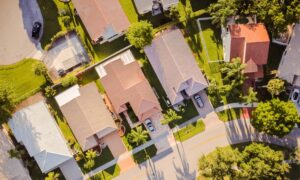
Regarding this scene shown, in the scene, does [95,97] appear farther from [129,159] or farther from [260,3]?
[260,3]

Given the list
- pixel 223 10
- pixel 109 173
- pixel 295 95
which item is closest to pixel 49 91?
pixel 109 173

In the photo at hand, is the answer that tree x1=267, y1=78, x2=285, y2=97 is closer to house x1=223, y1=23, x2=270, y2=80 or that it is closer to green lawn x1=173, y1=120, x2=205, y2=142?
house x1=223, y1=23, x2=270, y2=80

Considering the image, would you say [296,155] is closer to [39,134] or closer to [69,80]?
[69,80]

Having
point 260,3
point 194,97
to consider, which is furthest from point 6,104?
point 260,3

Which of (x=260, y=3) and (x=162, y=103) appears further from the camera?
(x=162, y=103)

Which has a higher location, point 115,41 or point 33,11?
point 33,11

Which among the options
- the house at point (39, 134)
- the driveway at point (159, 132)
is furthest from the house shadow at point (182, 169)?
the house at point (39, 134)

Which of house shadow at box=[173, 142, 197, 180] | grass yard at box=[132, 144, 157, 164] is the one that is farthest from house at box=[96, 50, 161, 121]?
house shadow at box=[173, 142, 197, 180]

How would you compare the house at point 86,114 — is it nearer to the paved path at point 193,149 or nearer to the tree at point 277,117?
the paved path at point 193,149

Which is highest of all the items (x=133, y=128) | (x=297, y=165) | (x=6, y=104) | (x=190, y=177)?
(x=6, y=104)
